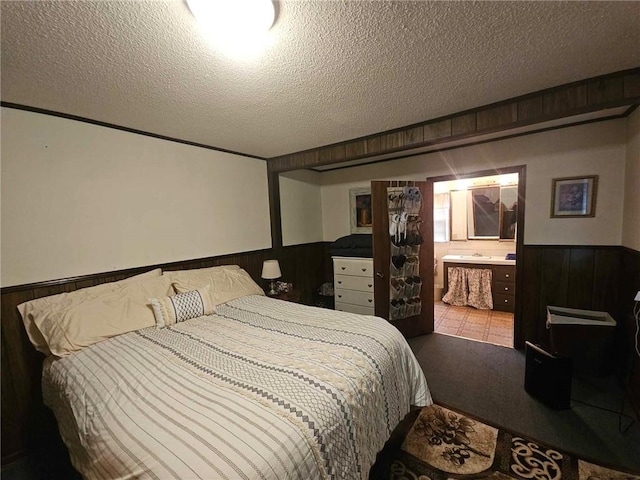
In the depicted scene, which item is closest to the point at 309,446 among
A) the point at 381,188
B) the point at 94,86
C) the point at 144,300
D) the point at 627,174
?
the point at 144,300

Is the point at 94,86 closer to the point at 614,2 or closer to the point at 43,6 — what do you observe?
the point at 43,6

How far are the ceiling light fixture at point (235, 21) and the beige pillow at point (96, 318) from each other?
1.84 m

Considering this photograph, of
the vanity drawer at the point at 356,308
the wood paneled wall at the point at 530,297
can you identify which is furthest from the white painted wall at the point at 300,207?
the vanity drawer at the point at 356,308

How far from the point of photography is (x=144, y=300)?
6.72 ft

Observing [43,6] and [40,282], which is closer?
[43,6]

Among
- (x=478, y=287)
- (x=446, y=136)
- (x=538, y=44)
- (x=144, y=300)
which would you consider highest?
(x=538, y=44)

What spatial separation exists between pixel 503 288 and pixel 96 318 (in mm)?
4881

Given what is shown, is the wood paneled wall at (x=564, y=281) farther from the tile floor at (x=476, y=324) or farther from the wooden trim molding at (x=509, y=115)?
the wooden trim molding at (x=509, y=115)

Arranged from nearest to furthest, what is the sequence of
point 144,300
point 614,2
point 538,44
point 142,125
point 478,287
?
point 614,2 < point 538,44 < point 144,300 < point 142,125 < point 478,287

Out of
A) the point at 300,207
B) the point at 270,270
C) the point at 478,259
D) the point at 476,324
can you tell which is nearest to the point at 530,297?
the point at 476,324

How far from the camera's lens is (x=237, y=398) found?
1.12 meters

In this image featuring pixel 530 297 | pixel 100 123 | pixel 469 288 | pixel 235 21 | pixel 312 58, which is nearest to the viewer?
pixel 235 21

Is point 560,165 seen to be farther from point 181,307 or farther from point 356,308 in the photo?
point 181,307

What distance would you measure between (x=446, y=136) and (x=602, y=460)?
241 centimetres
